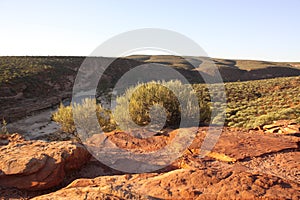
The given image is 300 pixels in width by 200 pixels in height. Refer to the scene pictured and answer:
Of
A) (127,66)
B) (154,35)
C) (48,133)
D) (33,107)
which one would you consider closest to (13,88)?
(33,107)

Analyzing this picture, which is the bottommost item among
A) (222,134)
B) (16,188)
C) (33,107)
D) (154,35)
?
(33,107)

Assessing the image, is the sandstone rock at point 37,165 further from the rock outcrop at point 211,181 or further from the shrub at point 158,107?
the shrub at point 158,107

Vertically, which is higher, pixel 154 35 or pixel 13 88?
pixel 154 35

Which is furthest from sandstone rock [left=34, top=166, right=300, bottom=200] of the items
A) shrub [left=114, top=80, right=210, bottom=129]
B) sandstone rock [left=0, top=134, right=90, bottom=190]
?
shrub [left=114, top=80, right=210, bottom=129]

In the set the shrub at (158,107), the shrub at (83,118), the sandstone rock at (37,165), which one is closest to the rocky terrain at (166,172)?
the sandstone rock at (37,165)

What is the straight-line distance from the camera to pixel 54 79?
31344mm

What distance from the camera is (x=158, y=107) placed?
327 inches

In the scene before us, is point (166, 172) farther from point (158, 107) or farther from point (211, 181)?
point (158, 107)

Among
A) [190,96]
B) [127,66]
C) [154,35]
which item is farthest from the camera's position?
[127,66]

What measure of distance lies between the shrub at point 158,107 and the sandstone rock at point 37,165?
359 centimetres

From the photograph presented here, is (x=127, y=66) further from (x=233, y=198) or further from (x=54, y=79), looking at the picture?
(x=233, y=198)

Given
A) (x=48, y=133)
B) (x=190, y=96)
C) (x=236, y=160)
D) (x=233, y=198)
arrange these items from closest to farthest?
(x=233, y=198) < (x=236, y=160) < (x=190, y=96) < (x=48, y=133)

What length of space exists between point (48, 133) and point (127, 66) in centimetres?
4110

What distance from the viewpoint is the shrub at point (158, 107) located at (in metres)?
8.16
